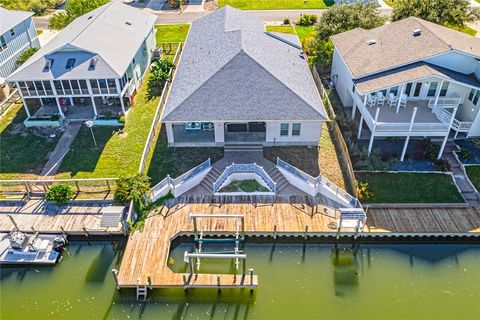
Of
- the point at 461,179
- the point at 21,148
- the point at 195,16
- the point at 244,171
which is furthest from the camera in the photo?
the point at 195,16

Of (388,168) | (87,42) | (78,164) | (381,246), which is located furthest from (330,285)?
(87,42)

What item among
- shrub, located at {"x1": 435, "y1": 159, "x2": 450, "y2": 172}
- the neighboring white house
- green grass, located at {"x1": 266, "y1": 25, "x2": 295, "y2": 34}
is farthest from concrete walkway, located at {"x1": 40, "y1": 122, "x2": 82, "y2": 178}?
green grass, located at {"x1": 266, "y1": 25, "x2": 295, "y2": 34}

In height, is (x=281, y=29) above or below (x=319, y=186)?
above

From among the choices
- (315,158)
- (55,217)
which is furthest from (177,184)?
(315,158)

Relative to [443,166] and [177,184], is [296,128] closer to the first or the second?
[177,184]

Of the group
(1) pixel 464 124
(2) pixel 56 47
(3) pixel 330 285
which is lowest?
(3) pixel 330 285

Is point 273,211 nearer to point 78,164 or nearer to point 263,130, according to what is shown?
point 263,130
